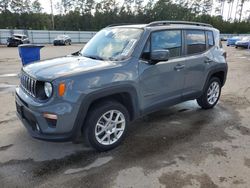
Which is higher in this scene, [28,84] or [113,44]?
[113,44]

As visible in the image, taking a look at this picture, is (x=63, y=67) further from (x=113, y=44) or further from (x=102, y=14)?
(x=102, y=14)

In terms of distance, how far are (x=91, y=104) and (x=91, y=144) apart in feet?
1.88

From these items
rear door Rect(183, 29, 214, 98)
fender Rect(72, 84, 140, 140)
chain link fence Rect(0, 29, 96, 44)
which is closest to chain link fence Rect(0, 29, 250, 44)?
chain link fence Rect(0, 29, 96, 44)

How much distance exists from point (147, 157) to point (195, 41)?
2.52 m

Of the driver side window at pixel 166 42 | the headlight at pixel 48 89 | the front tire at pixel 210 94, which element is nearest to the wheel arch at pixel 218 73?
the front tire at pixel 210 94

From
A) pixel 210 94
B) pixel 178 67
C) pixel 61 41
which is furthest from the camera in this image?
pixel 61 41

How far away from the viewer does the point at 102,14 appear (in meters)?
63.1

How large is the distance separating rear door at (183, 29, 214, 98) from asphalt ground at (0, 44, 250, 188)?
647 millimetres

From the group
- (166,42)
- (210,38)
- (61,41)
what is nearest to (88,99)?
(166,42)

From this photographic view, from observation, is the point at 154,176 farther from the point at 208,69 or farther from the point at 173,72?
the point at 208,69

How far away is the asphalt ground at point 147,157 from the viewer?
310 cm

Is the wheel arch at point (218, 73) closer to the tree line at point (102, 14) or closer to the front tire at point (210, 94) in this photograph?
the front tire at point (210, 94)

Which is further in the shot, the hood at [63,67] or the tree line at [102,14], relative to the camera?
the tree line at [102,14]

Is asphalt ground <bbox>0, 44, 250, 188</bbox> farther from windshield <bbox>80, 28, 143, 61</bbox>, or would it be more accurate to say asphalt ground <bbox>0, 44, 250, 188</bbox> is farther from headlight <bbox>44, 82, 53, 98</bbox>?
windshield <bbox>80, 28, 143, 61</bbox>
